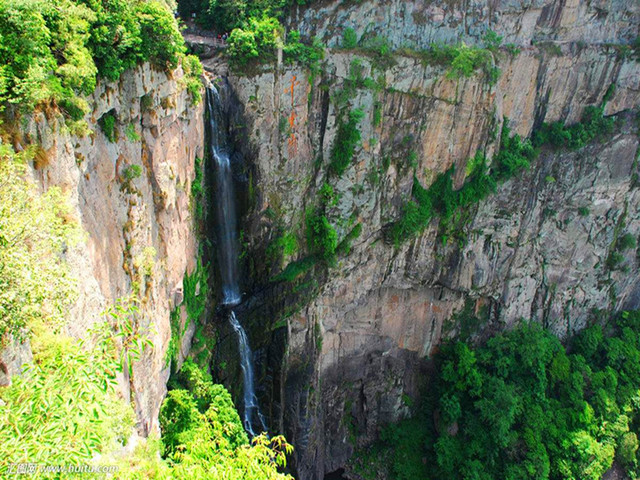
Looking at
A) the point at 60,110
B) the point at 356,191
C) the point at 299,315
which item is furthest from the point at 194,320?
the point at 60,110

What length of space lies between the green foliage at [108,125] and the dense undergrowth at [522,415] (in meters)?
17.6

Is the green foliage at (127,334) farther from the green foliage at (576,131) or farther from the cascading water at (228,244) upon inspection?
the green foliage at (576,131)

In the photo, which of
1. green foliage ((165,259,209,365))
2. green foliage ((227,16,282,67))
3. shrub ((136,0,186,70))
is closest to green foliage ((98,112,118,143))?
shrub ((136,0,186,70))

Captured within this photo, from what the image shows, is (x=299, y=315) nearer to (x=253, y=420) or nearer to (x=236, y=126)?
(x=253, y=420)

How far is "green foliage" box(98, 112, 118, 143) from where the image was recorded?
9289 mm

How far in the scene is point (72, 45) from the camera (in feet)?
26.1

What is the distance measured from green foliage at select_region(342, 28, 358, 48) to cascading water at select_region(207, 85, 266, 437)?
517 cm

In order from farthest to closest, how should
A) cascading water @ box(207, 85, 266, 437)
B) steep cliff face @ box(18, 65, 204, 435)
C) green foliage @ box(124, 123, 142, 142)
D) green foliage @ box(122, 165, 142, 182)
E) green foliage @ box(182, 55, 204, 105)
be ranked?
cascading water @ box(207, 85, 266, 437)
green foliage @ box(182, 55, 204, 105)
green foliage @ box(124, 123, 142, 142)
green foliage @ box(122, 165, 142, 182)
steep cliff face @ box(18, 65, 204, 435)

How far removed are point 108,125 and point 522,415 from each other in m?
19.9

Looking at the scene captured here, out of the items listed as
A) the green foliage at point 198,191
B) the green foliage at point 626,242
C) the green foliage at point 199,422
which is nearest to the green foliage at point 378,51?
the green foliage at point 198,191

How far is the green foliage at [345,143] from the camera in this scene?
55.8 feet

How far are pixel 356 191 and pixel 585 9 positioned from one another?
40.1 ft

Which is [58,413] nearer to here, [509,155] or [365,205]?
[365,205]

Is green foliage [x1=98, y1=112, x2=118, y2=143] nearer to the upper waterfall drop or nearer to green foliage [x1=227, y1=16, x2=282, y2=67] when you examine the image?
the upper waterfall drop
